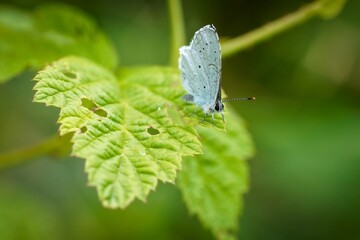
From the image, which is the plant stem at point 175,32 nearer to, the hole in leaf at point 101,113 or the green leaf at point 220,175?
the green leaf at point 220,175

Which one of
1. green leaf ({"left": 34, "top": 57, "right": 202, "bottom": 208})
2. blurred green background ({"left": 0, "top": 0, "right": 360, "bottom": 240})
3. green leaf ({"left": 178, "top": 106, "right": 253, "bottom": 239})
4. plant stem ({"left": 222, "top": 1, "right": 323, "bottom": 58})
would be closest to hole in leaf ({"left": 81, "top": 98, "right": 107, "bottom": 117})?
green leaf ({"left": 34, "top": 57, "right": 202, "bottom": 208})

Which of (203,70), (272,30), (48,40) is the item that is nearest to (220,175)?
(203,70)

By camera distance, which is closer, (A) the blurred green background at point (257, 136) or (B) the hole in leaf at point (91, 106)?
(B) the hole in leaf at point (91, 106)

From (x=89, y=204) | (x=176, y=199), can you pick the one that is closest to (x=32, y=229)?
(x=89, y=204)

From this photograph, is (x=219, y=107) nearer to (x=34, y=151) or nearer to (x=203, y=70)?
(x=203, y=70)

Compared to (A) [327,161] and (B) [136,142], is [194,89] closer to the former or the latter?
(B) [136,142]

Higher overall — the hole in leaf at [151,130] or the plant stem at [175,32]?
the plant stem at [175,32]

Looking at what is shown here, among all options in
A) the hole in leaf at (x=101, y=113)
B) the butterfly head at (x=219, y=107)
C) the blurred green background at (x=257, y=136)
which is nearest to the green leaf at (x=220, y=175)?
the butterfly head at (x=219, y=107)
